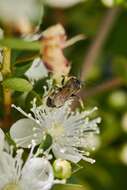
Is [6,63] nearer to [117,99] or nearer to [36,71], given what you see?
[36,71]

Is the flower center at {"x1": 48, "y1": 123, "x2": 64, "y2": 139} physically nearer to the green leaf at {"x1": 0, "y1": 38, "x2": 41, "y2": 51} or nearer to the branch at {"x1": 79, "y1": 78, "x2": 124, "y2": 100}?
the green leaf at {"x1": 0, "y1": 38, "x2": 41, "y2": 51}

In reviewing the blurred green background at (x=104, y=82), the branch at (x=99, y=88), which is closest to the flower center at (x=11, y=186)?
the branch at (x=99, y=88)

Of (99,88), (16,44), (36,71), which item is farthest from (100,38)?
(16,44)

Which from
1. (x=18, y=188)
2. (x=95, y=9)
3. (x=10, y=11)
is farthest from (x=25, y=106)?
(x=95, y=9)

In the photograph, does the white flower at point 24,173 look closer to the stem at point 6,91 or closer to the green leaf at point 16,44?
the stem at point 6,91

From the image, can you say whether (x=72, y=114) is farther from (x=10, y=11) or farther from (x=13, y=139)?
(x=10, y=11)

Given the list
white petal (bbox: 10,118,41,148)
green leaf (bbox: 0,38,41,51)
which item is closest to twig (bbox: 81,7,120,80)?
white petal (bbox: 10,118,41,148)
